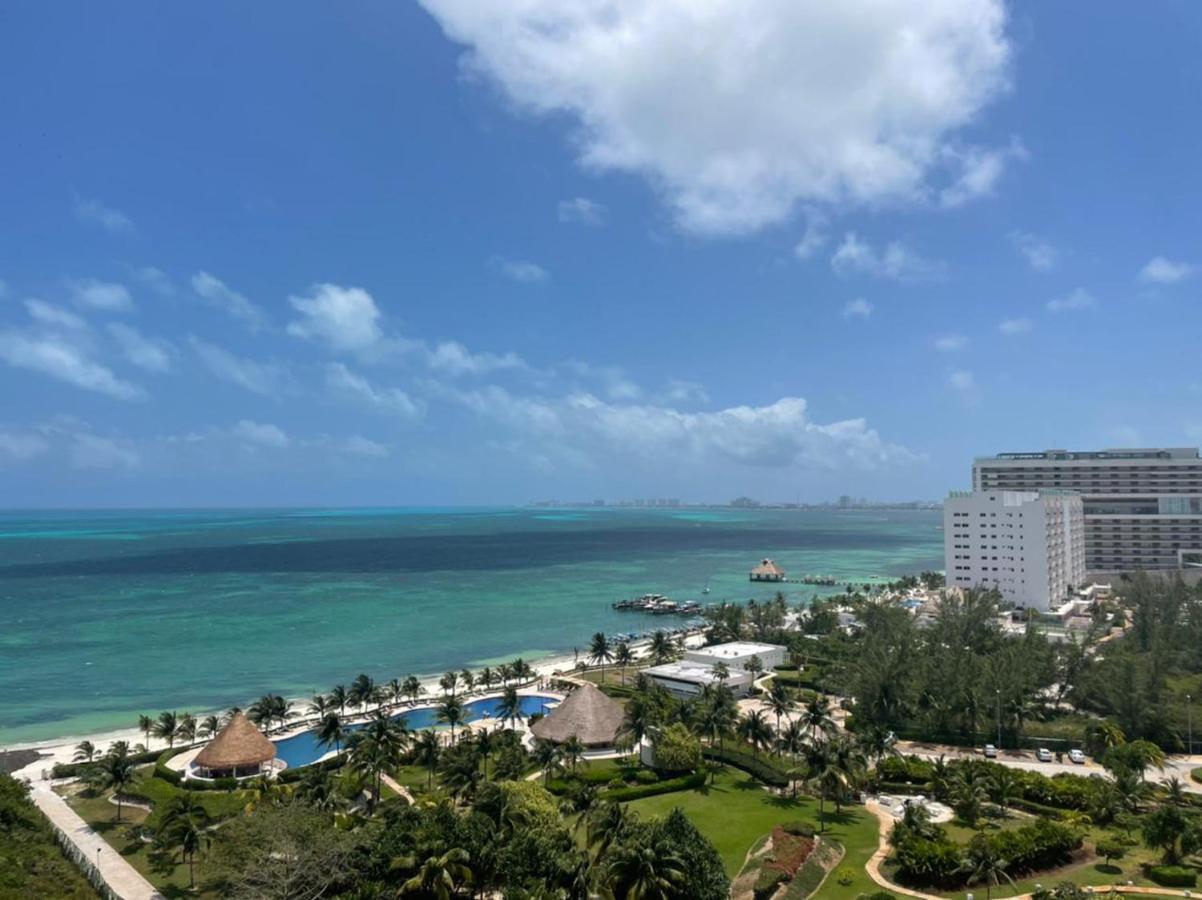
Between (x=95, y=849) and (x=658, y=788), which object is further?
(x=658, y=788)

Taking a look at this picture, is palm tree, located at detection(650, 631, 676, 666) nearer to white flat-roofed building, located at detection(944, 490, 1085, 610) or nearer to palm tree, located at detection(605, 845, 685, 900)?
palm tree, located at detection(605, 845, 685, 900)

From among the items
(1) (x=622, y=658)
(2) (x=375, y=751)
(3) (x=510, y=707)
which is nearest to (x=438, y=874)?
(2) (x=375, y=751)

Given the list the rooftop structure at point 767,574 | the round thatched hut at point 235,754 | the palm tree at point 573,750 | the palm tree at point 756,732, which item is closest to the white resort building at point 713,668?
the palm tree at point 756,732

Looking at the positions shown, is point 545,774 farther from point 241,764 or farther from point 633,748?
point 241,764

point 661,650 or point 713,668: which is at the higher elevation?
point 713,668

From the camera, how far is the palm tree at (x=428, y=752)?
46750 mm

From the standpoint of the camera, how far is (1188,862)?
33938 millimetres

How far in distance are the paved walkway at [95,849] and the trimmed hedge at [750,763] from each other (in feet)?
106

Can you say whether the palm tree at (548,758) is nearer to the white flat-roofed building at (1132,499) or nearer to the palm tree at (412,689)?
the palm tree at (412,689)

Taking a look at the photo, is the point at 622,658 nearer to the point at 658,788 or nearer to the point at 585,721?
the point at 585,721

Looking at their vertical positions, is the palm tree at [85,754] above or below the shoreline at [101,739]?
above

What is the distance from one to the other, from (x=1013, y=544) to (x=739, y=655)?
59151 mm

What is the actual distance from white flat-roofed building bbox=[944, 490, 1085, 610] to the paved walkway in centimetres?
10935

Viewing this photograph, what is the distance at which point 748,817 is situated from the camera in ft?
136
